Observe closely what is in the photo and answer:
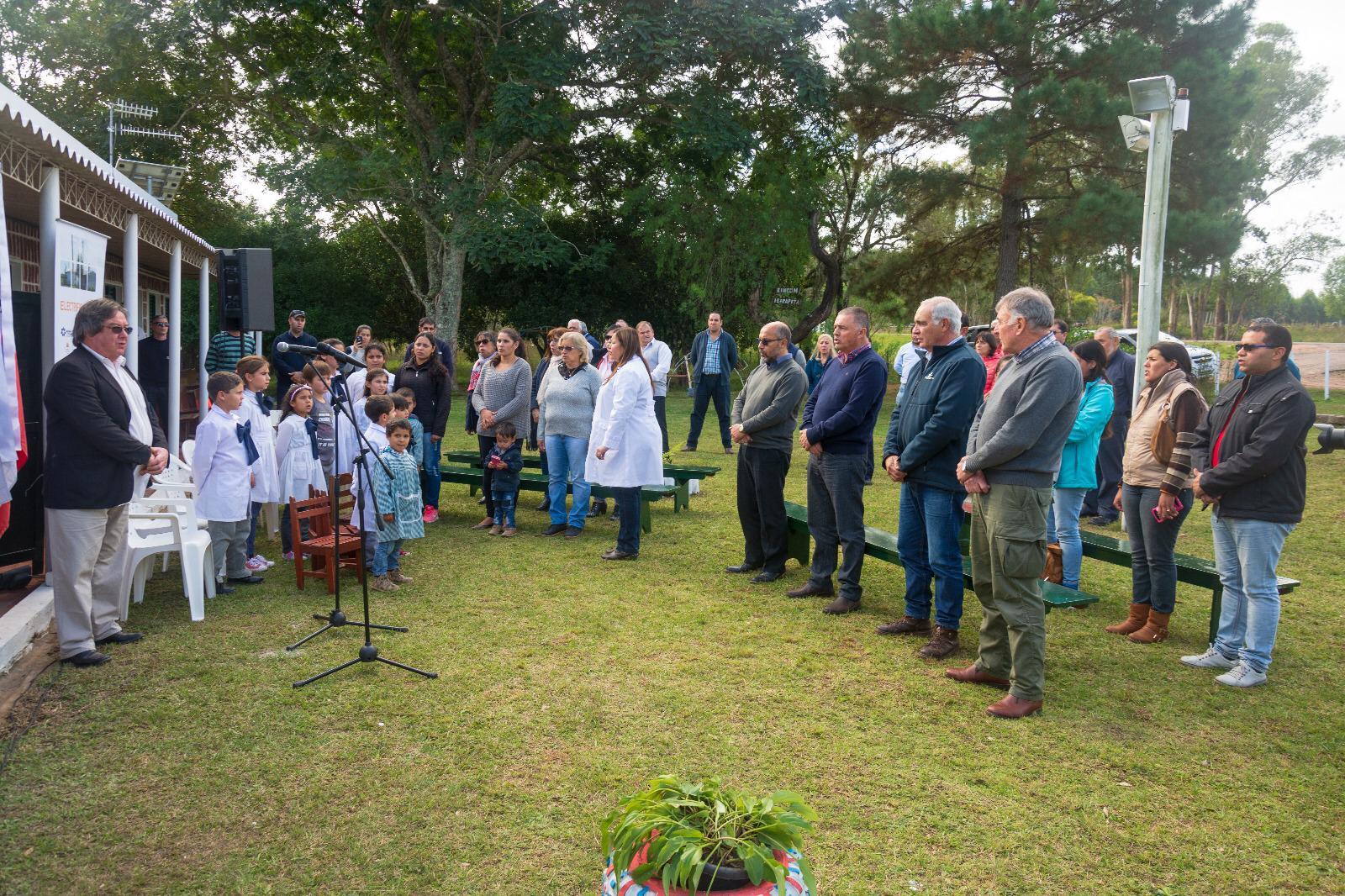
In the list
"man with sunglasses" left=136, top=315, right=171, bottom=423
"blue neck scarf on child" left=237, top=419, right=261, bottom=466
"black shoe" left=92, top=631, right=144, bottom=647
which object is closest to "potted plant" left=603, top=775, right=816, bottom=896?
"black shoe" left=92, top=631, right=144, bottom=647

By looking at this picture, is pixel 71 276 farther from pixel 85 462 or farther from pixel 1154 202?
pixel 1154 202

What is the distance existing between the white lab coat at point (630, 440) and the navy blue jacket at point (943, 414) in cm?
267

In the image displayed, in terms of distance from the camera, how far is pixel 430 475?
31.0 feet

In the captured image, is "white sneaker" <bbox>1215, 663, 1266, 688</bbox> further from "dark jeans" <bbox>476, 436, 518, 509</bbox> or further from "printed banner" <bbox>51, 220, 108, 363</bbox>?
"printed banner" <bbox>51, 220, 108, 363</bbox>

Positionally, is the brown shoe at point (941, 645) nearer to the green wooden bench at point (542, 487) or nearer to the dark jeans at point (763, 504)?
the dark jeans at point (763, 504)

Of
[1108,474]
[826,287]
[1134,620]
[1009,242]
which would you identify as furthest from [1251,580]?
[826,287]

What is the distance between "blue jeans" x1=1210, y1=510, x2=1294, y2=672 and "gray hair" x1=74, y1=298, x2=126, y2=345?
618 centimetres

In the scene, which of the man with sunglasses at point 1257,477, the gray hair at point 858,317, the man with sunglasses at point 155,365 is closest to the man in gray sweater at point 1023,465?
the man with sunglasses at point 1257,477

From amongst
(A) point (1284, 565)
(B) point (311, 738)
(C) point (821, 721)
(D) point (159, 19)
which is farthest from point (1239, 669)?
(D) point (159, 19)

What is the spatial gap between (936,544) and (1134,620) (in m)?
1.57

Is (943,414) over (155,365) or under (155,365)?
under

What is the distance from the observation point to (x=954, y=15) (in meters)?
17.6

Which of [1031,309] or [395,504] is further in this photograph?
[395,504]

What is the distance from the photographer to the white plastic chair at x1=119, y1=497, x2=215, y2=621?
589 cm
